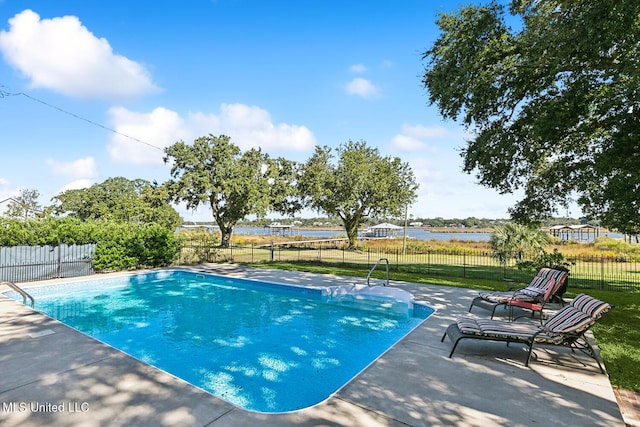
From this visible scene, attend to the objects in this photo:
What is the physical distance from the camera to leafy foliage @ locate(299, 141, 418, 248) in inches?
1167

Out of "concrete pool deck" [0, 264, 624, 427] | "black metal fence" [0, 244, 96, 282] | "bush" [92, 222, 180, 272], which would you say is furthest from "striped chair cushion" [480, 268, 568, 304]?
"black metal fence" [0, 244, 96, 282]

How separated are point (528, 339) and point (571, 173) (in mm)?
8758

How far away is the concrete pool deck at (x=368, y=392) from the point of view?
3414 mm

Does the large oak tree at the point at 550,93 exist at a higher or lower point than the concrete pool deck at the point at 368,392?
higher

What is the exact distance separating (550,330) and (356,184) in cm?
2464

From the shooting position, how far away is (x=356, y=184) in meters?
29.4

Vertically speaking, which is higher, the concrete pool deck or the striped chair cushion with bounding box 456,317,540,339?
the striped chair cushion with bounding box 456,317,540,339

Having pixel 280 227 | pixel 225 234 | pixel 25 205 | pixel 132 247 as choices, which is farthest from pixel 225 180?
pixel 25 205

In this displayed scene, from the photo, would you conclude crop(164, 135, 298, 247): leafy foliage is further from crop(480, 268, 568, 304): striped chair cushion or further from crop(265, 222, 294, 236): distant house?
crop(265, 222, 294, 236): distant house

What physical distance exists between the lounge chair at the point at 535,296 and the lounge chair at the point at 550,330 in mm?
1801

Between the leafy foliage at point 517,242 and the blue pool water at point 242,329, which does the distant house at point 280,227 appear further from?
the blue pool water at point 242,329

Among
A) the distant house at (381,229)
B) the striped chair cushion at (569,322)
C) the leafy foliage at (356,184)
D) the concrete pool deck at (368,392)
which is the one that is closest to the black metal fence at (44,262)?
the concrete pool deck at (368,392)

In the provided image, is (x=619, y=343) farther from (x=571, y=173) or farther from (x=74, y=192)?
(x=74, y=192)

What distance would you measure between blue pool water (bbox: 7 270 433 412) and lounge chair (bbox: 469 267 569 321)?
1422 millimetres
